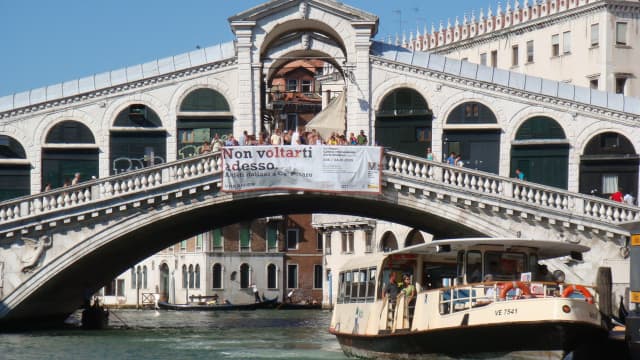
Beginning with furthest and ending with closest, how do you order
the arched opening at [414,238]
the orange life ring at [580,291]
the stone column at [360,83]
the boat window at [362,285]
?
the arched opening at [414,238] < the stone column at [360,83] < the boat window at [362,285] < the orange life ring at [580,291]

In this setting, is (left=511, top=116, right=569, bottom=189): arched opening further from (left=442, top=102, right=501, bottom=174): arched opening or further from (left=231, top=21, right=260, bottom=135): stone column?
(left=231, top=21, right=260, bottom=135): stone column

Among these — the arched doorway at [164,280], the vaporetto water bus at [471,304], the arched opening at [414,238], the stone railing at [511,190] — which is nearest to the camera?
the vaporetto water bus at [471,304]

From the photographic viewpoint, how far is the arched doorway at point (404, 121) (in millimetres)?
38781

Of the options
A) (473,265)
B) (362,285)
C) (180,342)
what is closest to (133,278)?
(180,342)

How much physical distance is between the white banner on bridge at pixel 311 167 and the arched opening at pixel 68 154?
176 inches

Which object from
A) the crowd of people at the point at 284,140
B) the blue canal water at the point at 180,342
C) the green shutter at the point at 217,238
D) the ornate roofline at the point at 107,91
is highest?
the ornate roofline at the point at 107,91

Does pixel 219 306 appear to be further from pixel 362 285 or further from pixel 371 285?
pixel 371 285

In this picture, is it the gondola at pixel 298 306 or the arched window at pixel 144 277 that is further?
the arched window at pixel 144 277

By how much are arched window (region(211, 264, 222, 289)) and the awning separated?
3611 centimetres

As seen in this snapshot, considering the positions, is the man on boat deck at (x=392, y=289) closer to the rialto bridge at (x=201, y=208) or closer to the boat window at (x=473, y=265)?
the boat window at (x=473, y=265)

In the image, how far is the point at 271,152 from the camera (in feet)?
119

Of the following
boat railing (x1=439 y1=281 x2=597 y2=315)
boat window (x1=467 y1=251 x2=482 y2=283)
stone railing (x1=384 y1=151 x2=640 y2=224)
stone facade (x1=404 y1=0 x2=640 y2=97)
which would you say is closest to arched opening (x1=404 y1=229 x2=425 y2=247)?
stone facade (x1=404 y1=0 x2=640 y2=97)

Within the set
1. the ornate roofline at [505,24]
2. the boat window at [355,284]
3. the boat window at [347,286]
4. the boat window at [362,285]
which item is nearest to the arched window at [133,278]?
the ornate roofline at [505,24]

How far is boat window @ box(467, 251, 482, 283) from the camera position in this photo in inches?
1077
